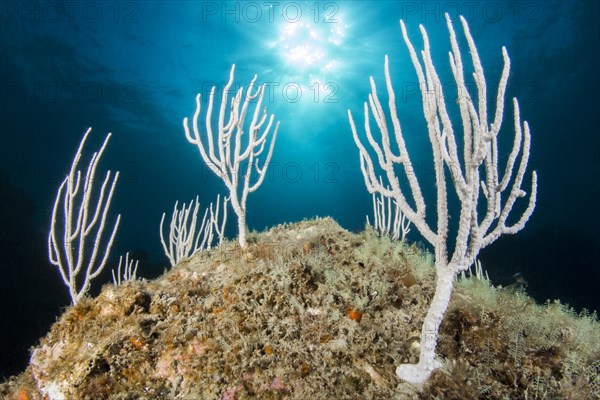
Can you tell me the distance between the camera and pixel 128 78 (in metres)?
28.2

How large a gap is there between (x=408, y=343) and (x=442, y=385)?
0.48 m

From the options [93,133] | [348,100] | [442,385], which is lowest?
[442,385]

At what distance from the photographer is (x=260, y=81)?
2823 centimetres

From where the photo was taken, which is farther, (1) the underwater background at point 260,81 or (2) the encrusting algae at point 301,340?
(1) the underwater background at point 260,81

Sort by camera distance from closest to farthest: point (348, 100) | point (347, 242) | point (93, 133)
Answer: point (347, 242), point (348, 100), point (93, 133)

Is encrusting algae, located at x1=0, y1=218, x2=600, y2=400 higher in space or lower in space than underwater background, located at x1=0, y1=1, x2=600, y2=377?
lower

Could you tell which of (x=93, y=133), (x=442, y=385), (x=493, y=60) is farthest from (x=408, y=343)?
(x=93, y=133)

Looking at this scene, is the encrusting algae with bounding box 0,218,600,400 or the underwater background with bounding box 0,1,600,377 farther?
the underwater background with bounding box 0,1,600,377

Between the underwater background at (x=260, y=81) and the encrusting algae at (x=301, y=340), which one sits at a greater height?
the underwater background at (x=260, y=81)

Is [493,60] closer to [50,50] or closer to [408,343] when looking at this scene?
[408,343]

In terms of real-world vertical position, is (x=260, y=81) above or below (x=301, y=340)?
above

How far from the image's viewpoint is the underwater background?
18656 millimetres

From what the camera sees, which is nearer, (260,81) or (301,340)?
(301,340)

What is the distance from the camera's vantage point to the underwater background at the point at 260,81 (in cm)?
1866
